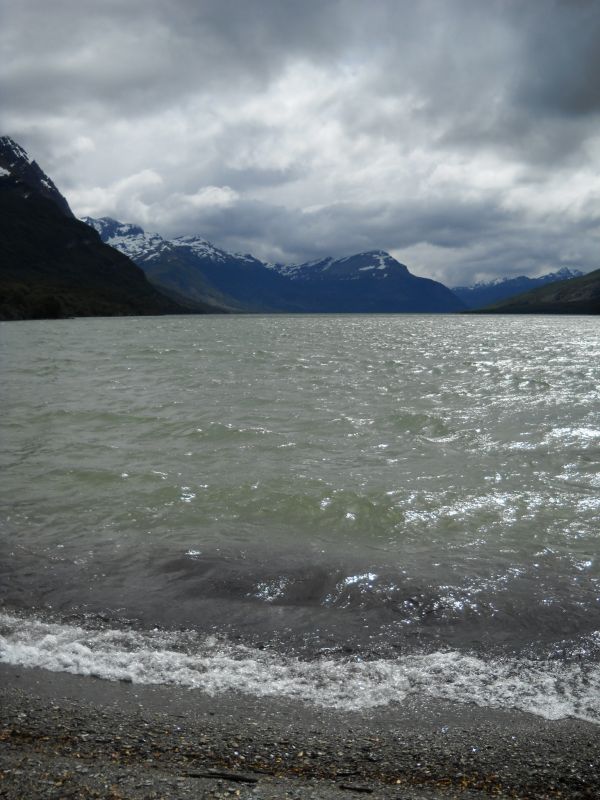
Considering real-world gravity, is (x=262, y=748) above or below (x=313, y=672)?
above

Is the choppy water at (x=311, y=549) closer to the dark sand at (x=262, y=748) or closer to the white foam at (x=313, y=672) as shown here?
the white foam at (x=313, y=672)

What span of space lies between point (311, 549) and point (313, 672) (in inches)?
173

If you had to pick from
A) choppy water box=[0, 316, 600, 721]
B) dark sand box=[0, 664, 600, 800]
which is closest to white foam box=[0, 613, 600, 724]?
choppy water box=[0, 316, 600, 721]

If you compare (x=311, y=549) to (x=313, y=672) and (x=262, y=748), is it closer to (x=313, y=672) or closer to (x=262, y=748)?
(x=313, y=672)

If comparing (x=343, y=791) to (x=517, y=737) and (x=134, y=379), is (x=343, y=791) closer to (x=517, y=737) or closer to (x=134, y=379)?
(x=517, y=737)

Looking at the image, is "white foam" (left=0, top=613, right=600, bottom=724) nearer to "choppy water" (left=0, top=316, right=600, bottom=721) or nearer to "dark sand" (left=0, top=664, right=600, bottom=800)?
"choppy water" (left=0, top=316, right=600, bottom=721)

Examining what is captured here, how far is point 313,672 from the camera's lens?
758 centimetres

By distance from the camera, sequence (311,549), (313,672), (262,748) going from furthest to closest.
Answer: (311,549), (313,672), (262,748)

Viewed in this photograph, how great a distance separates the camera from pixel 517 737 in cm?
623

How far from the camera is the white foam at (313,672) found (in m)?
7.02

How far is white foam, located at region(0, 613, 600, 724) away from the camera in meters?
7.02

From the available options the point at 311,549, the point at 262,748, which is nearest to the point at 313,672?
the point at 262,748

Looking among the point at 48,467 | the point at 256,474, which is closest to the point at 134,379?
the point at 48,467

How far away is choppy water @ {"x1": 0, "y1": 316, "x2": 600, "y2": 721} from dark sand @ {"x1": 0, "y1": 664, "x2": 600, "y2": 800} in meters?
0.46
